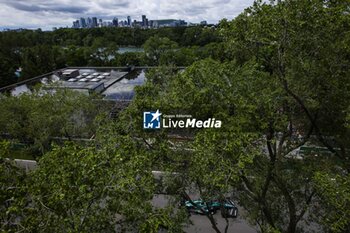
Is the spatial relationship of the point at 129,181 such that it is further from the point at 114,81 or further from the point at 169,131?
the point at 114,81

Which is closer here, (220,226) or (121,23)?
(220,226)

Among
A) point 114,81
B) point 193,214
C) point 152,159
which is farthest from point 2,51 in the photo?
point 152,159

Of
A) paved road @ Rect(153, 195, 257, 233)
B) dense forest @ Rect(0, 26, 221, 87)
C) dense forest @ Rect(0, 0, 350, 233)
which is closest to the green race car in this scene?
dense forest @ Rect(0, 0, 350, 233)

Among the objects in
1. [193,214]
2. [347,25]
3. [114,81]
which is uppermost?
[347,25]

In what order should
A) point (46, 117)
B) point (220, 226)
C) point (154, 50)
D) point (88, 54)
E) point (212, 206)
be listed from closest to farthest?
1. point (212, 206)
2. point (220, 226)
3. point (46, 117)
4. point (154, 50)
5. point (88, 54)

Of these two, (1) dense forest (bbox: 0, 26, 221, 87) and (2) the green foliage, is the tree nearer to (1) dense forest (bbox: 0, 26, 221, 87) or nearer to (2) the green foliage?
(1) dense forest (bbox: 0, 26, 221, 87)

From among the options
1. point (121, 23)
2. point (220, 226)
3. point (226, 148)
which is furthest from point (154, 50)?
point (121, 23)

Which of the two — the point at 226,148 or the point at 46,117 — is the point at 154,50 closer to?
the point at 46,117

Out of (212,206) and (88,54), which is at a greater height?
(88,54)

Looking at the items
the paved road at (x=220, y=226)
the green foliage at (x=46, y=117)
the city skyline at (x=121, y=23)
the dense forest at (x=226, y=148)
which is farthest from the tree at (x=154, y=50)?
the city skyline at (x=121, y=23)
